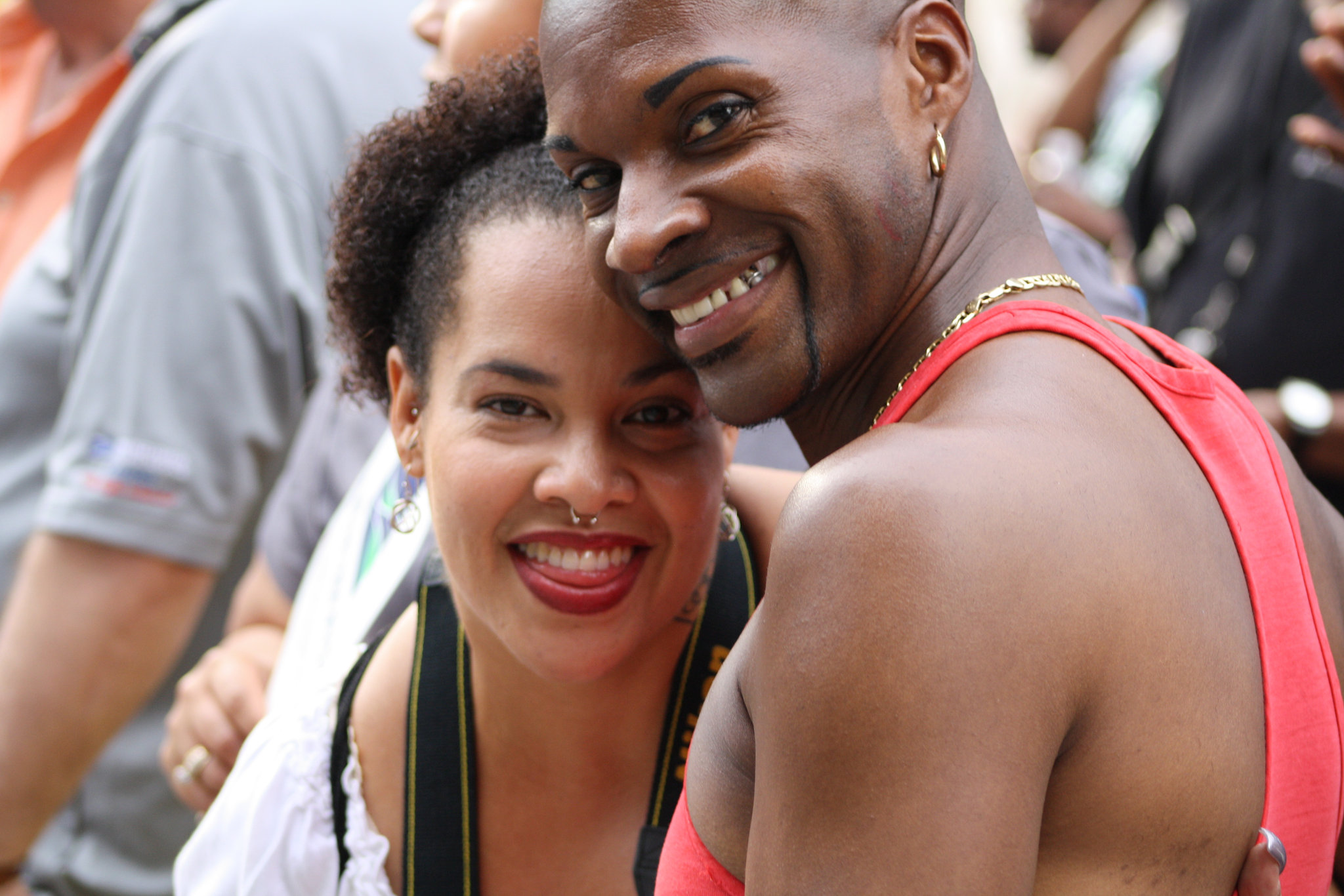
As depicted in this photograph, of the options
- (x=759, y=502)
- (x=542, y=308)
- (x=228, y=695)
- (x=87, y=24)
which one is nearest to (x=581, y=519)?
(x=542, y=308)

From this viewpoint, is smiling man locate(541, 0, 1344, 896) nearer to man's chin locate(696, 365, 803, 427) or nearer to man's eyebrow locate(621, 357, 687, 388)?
man's chin locate(696, 365, 803, 427)

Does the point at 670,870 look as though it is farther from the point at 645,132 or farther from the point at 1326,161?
the point at 1326,161

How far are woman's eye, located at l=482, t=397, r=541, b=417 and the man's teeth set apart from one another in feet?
0.56

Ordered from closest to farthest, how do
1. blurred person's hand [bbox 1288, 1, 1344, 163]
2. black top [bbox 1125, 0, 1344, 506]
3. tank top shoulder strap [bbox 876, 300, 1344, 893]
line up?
tank top shoulder strap [bbox 876, 300, 1344, 893], blurred person's hand [bbox 1288, 1, 1344, 163], black top [bbox 1125, 0, 1344, 506]

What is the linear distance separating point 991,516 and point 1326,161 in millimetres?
2181

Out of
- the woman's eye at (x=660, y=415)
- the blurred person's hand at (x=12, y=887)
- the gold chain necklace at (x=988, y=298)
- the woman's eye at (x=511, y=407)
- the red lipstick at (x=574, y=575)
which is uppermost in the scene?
the gold chain necklace at (x=988, y=298)

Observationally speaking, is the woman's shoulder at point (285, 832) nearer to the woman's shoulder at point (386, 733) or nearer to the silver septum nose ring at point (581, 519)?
the woman's shoulder at point (386, 733)

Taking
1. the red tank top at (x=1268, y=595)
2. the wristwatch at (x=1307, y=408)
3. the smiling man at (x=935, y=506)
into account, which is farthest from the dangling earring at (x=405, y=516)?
the wristwatch at (x=1307, y=408)

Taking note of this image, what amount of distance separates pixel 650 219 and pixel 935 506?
1.57 feet

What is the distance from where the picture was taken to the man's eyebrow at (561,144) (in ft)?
4.44

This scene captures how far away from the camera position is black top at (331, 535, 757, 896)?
69.9 inches

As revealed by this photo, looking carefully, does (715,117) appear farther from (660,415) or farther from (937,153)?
(660,415)

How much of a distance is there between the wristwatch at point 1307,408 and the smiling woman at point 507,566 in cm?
133

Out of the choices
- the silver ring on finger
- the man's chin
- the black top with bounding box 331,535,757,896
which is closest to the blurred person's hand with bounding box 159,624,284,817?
the silver ring on finger
